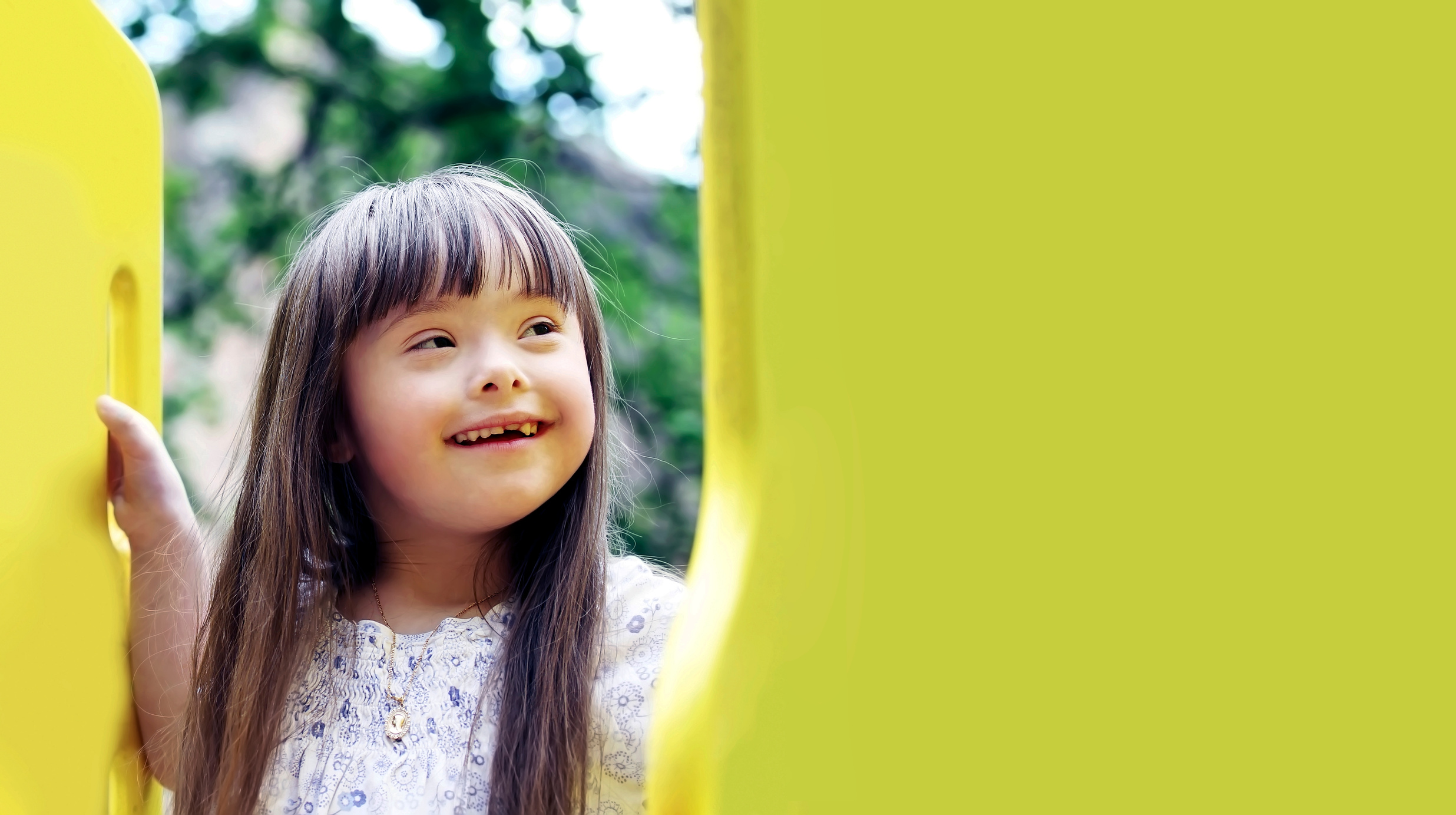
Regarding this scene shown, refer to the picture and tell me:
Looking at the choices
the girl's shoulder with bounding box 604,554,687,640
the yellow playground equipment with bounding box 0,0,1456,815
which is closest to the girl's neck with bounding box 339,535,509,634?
the girl's shoulder with bounding box 604,554,687,640

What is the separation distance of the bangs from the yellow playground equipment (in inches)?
24.0

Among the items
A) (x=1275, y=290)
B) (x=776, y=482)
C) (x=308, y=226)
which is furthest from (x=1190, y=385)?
(x=308, y=226)

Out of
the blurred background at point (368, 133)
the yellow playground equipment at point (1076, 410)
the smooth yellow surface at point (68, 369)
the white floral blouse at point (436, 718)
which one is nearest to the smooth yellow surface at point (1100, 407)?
the yellow playground equipment at point (1076, 410)

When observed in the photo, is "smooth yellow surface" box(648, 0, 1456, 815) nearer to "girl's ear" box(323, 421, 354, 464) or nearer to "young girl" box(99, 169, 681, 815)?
"young girl" box(99, 169, 681, 815)

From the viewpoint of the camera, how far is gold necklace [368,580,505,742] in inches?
39.1

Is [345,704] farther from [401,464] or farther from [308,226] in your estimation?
[308,226]

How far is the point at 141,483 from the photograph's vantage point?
1027 mm

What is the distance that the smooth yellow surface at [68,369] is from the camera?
889mm

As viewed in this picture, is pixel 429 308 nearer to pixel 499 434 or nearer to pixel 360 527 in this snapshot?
pixel 499 434

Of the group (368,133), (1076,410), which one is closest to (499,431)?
(1076,410)

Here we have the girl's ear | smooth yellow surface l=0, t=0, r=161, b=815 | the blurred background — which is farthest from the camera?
the blurred background

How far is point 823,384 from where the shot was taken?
0.39m

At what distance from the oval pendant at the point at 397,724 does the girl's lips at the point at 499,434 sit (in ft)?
0.74

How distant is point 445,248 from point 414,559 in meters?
0.29
